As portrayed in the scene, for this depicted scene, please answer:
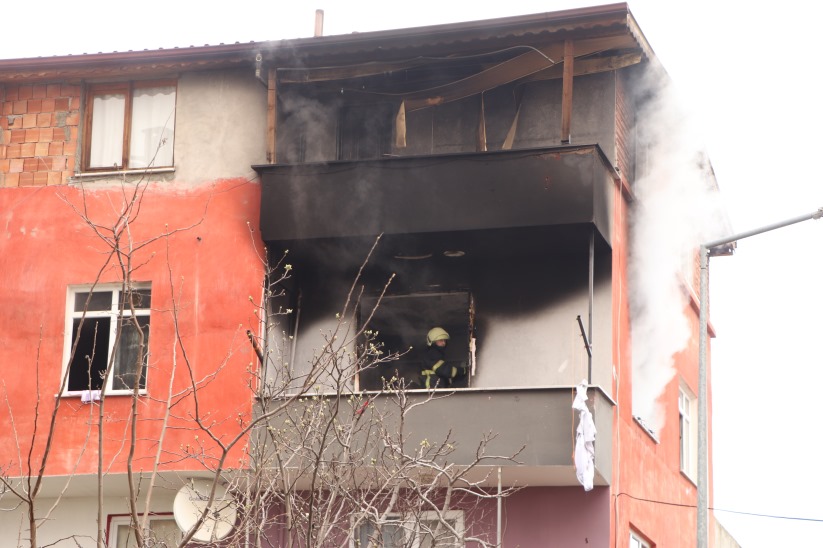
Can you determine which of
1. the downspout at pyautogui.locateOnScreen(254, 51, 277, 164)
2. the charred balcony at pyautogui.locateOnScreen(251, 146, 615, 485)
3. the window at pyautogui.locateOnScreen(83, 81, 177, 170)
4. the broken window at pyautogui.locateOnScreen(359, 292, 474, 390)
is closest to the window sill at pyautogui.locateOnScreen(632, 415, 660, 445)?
the charred balcony at pyautogui.locateOnScreen(251, 146, 615, 485)

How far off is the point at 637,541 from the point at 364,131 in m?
6.70

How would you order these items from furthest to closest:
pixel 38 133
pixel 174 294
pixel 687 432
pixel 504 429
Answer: pixel 687 432 → pixel 38 133 → pixel 174 294 → pixel 504 429

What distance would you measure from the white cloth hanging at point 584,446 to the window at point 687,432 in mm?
6597

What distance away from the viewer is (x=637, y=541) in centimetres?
2005

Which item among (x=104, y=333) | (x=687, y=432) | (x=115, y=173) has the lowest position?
(x=687, y=432)

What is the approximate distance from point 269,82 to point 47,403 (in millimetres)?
5076

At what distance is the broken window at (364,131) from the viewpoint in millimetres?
20391

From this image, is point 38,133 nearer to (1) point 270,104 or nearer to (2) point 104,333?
(2) point 104,333

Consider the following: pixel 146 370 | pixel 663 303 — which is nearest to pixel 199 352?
pixel 146 370

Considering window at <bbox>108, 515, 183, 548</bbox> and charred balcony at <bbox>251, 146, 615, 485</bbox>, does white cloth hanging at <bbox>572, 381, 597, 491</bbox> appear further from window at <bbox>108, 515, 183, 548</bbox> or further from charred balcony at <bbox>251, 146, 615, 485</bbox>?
window at <bbox>108, 515, 183, 548</bbox>

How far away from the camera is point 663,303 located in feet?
71.6

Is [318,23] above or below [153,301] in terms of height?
above

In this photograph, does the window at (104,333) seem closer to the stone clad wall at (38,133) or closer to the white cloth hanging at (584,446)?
the stone clad wall at (38,133)

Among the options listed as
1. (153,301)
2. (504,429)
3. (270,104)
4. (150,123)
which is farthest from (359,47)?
(504,429)
